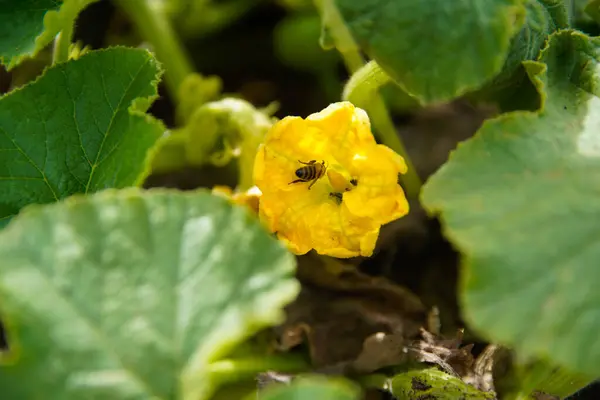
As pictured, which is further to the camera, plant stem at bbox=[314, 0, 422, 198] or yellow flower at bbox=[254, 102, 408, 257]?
yellow flower at bbox=[254, 102, 408, 257]

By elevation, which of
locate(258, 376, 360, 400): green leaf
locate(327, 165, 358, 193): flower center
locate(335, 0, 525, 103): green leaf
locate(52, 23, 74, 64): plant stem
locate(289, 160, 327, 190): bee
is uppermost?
locate(52, 23, 74, 64): plant stem

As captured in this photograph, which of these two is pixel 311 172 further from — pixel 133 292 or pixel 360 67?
pixel 133 292

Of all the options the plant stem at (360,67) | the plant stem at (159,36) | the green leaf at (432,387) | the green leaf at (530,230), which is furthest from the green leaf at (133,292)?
the plant stem at (159,36)

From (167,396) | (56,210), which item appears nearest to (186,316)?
(167,396)

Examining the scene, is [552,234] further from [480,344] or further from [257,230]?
[480,344]

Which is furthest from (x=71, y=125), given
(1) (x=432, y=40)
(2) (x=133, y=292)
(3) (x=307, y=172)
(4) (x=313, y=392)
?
(4) (x=313, y=392)

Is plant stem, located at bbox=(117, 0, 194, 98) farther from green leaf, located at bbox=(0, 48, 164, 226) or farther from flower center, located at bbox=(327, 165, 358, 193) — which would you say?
flower center, located at bbox=(327, 165, 358, 193)

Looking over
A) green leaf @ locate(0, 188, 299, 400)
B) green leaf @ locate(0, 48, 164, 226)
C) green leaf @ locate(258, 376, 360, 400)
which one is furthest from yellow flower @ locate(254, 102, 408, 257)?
green leaf @ locate(258, 376, 360, 400)

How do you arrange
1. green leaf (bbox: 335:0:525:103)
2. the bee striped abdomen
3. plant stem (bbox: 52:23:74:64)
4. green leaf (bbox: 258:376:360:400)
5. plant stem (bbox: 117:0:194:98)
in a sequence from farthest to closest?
plant stem (bbox: 117:0:194:98)
plant stem (bbox: 52:23:74:64)
the bee striped abdomen
green leaf (bbox: 335:0:525:103)
green leaf (bbox: 258:376:360:400)
